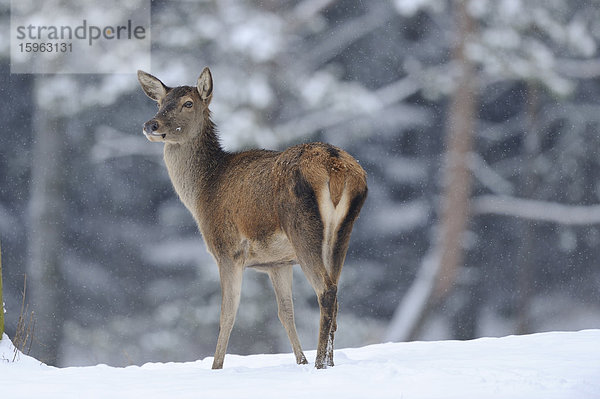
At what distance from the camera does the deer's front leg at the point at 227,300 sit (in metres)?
6.51

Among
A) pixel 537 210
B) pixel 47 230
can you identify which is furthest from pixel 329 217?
pixel 537 210

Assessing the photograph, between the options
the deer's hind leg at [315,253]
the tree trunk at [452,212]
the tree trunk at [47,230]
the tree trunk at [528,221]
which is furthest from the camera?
the tree trunk at [528,221]

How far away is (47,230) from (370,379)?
37.3ft

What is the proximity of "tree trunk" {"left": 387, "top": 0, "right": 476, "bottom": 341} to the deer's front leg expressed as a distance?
900cm

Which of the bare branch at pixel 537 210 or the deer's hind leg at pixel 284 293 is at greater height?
the deer's hind leg at pixel 284 293

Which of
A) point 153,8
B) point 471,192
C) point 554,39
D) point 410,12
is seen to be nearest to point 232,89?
point 153,8

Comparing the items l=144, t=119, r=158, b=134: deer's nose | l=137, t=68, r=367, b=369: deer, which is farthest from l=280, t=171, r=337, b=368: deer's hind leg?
l=144, t=119, r=158, b=134: deer's nose

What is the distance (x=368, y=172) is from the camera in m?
16.1

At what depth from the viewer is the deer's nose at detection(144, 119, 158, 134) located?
7.04 m

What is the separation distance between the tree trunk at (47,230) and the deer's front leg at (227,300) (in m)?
9.02

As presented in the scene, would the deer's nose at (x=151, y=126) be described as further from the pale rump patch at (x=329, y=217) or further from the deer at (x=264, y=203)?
the pale rump patch at (x=329, y=217)

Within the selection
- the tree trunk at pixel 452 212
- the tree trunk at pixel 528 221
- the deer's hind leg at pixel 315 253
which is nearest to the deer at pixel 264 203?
the deer's hind leg at pixel 315 253

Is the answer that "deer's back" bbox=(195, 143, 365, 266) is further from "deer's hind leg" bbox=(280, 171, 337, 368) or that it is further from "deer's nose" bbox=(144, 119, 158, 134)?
"deer's nose" bbox=(144, 119, 158, 134)

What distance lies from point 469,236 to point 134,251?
598 cm
